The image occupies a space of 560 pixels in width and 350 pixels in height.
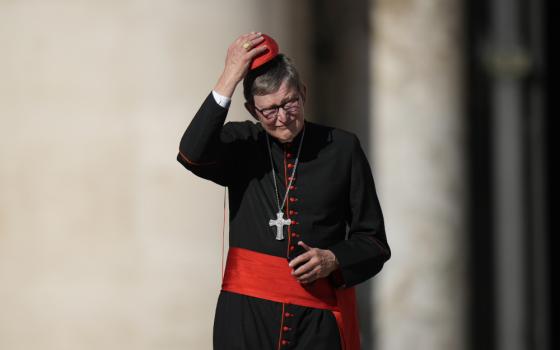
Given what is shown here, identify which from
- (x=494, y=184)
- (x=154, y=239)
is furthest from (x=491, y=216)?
(x=154, y=239)

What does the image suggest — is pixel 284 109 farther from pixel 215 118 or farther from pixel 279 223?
pixel 279 223

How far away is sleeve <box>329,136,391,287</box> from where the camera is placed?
337cm

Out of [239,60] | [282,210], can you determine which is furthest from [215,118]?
[282,210]

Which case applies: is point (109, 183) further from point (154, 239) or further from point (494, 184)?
point (494, 184)

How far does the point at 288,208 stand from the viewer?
3.43 metres

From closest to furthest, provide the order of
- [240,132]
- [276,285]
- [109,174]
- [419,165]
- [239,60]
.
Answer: [239,60] → [276,285] → [240,132] → [109,174] → [419,165]

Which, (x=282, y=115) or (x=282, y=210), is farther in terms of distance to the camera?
(x=282, y=210)

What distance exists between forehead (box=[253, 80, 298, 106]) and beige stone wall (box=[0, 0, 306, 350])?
131cm

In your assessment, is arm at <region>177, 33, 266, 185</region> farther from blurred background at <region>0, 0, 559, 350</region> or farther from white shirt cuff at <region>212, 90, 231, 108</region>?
blurred background at <region>0, 0, 559, 350</region>

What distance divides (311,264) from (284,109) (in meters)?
0.41

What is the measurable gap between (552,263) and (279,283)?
2681 mm

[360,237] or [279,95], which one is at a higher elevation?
[279,95]

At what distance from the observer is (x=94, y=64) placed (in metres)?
4.53

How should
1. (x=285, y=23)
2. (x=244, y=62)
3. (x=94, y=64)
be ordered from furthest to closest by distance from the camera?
1. (x=285, y=23)
2. (x=94, y=64)
3. (x=244, y=62)
